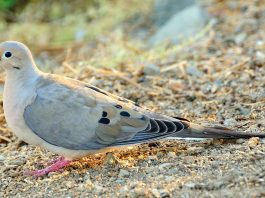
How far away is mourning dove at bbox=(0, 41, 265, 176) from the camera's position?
12.4ft

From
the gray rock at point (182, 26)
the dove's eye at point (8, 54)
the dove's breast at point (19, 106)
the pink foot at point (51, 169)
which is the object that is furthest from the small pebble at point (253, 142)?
the gray rock at point (182, 26)

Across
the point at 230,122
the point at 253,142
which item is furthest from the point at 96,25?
the point at 253,142

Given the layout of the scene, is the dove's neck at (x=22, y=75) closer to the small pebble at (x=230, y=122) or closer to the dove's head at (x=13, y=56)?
the dove's head at (x=13, y=56)

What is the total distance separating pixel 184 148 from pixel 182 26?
11.9 ft

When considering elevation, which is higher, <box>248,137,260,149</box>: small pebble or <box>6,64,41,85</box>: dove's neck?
<box>6,64,41,85</box>: dove's neck

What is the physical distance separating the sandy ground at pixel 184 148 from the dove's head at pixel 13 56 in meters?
0.62

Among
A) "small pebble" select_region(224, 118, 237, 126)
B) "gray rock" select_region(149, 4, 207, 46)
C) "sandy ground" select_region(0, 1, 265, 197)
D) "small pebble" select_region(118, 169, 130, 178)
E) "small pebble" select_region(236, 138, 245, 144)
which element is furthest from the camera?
"gray rock" select_region(149, 4, 207, 46)

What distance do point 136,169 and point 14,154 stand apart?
3.35 feet

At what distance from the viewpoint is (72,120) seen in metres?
3.79

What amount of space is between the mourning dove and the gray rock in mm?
3405

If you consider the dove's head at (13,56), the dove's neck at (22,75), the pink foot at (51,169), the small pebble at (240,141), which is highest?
the dove's head at (13,56)

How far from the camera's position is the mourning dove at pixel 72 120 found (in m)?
3.79

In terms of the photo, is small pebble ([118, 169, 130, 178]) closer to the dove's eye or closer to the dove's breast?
the dove's breast

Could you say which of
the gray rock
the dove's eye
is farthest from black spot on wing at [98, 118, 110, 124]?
the gray rock
